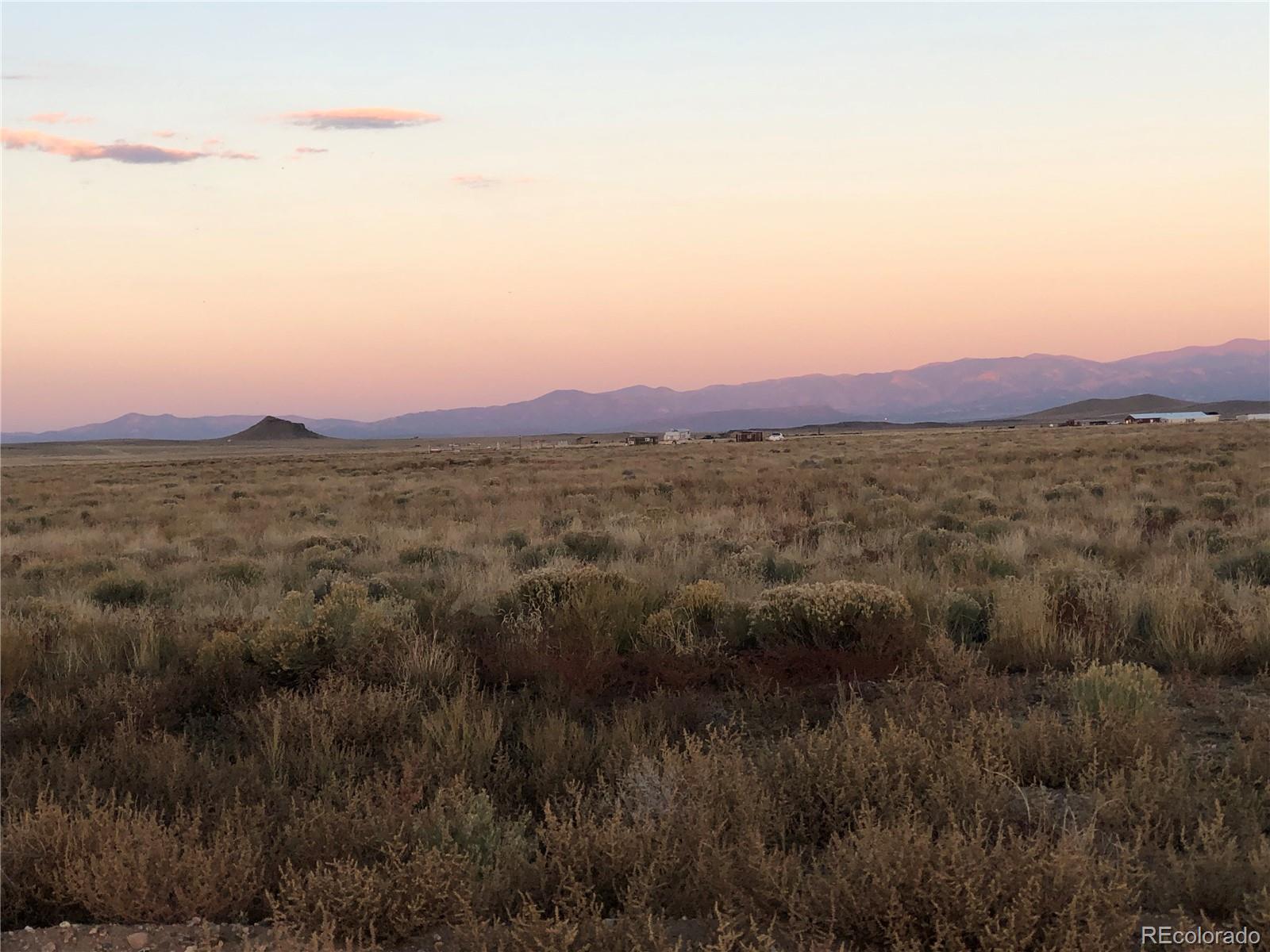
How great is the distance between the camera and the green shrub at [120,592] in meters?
10.1

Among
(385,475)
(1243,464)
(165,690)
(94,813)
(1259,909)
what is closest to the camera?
(1259,909)

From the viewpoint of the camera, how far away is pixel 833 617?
20.7 feet

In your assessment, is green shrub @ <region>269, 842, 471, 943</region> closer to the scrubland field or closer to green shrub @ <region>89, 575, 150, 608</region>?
the scrubland field

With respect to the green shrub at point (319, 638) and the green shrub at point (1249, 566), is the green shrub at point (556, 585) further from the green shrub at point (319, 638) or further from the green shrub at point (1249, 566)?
the green shrub at point (1249, 566)

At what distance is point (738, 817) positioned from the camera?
3635 millimetres

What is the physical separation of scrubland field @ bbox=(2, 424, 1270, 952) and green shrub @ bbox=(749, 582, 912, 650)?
3cm

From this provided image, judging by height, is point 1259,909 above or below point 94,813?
below

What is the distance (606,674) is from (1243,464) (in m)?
24.6

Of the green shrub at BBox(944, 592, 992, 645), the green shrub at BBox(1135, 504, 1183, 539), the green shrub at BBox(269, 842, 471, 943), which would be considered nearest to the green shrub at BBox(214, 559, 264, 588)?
the green shrub at BBox(944, 592, 992, 645)

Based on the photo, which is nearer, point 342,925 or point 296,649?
point 342,925

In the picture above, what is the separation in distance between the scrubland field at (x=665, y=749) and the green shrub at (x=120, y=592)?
58mm

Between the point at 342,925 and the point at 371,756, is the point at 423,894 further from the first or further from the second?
the point at 371,756

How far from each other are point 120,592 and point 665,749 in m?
8.82

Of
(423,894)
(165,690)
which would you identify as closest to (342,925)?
(423,894)
